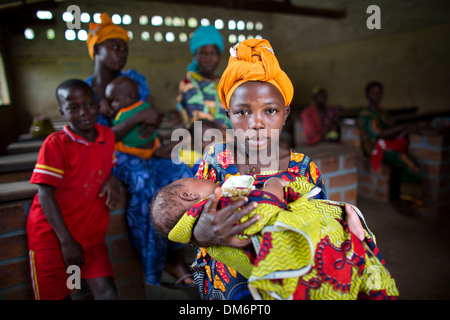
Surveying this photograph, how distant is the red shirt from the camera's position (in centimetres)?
145

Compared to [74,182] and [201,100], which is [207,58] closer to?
[201,100]

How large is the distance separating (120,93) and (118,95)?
0.06ft

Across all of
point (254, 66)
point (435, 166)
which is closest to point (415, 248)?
point (435, 166)

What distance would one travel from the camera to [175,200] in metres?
0.97

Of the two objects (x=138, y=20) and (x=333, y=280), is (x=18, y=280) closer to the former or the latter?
(x=333, y=280)

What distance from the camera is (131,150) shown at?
6.40ft

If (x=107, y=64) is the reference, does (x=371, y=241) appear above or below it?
below

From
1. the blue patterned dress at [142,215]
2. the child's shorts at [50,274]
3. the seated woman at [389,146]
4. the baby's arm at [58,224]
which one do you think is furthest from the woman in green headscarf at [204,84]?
the seated woman at [389,146]

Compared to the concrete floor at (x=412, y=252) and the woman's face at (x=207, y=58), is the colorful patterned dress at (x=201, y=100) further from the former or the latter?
the concrete floor at (x=412, y=252)

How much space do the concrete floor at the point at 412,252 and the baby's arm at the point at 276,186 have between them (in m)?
1.41

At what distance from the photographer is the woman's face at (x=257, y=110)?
107cm
